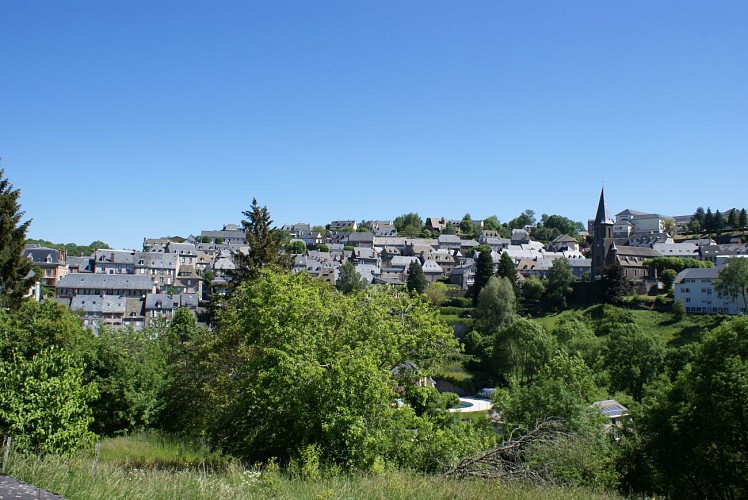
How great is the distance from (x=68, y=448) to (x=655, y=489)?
697 inches

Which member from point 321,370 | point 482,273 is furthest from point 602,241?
point 321,370

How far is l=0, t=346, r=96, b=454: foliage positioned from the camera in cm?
1156

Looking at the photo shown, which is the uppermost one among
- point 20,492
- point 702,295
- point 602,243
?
point 602,243

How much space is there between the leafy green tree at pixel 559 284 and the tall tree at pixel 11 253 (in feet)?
199

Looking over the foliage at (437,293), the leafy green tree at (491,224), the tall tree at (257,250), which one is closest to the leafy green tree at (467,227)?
the leafy green tree at (491,224)

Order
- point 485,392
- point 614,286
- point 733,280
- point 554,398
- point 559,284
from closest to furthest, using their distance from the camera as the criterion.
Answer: point 554,398 < point 485,392 < point 733,280 < point 614,286 < point 559,284

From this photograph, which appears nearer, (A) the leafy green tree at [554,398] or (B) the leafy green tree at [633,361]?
(A) the leafy green tree at [554,398]

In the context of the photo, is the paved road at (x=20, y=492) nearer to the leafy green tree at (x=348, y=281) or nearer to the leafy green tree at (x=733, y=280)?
the leafy green tree at (x=733, y=280)

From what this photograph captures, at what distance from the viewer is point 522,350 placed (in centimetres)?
5134

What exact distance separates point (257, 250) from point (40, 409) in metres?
19.1

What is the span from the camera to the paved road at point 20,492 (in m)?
7.15

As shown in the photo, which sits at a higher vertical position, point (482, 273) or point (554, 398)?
point (482, 273)

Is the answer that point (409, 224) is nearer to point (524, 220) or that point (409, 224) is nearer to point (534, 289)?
point (524, 220)

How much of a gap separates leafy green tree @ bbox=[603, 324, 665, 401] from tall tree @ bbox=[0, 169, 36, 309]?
3875cm
